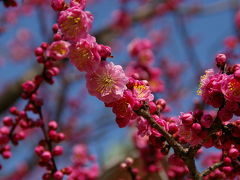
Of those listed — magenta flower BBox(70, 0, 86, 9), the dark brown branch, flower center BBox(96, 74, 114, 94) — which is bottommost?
the dark brown branch

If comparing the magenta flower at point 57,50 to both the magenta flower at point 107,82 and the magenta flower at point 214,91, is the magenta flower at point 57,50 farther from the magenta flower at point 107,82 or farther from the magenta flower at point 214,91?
the magenta flower at point 214,91

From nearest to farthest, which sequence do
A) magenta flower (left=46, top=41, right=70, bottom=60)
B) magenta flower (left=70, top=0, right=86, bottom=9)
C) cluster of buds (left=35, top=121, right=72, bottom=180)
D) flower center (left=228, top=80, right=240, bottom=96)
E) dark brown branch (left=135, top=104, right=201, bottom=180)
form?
flower center (left=228, top=80, right=240, bottom=96) → dark brown branch (left=135, top=104, right=201, bottom=180) → magenta flower (left=70, top=0, right=86, bottom=9) → magenta flower (left=46, top=41, right=70, bottom=60) → cluster of buds (left=35, top=121, right=72, bottom=180)

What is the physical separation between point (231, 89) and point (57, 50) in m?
0.88

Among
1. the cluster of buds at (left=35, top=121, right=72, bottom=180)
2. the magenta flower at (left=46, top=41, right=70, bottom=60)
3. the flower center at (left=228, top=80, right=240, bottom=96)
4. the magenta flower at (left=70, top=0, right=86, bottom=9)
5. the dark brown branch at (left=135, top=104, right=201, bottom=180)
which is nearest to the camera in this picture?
the flower center at (left=228, top=80, right=240, bottom=96)

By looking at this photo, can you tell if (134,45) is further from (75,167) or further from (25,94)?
(25,94)

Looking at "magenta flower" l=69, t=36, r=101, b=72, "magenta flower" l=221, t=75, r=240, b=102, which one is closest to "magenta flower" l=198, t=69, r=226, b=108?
"magenta flower" l=221, t=75, r=240, b=102

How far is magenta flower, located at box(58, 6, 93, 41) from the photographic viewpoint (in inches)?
52.4

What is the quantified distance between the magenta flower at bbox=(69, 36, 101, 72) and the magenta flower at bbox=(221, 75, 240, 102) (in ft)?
1.58

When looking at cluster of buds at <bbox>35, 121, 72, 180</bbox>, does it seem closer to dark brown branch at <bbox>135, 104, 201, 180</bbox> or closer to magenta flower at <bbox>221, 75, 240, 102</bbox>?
dark brown branch at <bbox>135, 104, 201, 180</bbox>

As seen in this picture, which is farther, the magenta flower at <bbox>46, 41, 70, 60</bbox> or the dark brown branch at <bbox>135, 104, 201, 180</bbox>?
the magenta flower at <bbox>46, 41, 70, 60</bbox>

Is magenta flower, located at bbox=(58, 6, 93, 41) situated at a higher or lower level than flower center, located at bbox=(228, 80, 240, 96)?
higher

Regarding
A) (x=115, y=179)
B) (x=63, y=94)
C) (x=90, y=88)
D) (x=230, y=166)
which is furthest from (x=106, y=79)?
(x=63, y=94)

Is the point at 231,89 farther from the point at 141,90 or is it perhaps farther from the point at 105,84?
the point at 105,84

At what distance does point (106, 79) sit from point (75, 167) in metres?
1.33
